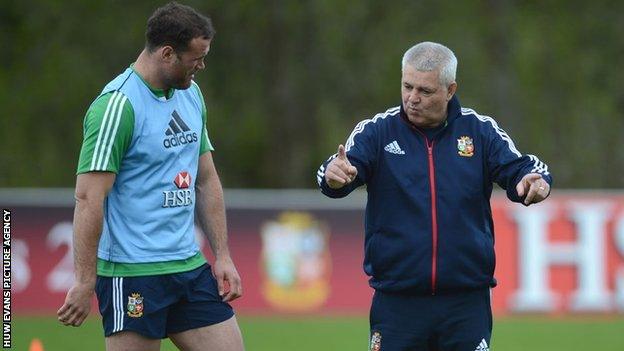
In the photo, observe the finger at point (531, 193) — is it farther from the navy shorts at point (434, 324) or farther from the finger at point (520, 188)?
the navy shorts at point (434, 324)

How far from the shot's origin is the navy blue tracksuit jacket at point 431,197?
5.51 meters

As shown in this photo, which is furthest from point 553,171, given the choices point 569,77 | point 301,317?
point 301,317

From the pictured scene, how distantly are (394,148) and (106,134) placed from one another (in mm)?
1277

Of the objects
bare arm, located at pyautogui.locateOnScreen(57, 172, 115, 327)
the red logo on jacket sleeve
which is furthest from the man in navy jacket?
bare arm, located at pyautogui.locateOnScreen(57, 172, 115, 327)

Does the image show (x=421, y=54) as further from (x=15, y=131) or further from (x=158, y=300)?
(x=15, y=131)

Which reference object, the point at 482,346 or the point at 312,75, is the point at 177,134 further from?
the point at 312,75

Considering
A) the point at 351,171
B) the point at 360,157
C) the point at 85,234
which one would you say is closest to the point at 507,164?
the point at 360,157

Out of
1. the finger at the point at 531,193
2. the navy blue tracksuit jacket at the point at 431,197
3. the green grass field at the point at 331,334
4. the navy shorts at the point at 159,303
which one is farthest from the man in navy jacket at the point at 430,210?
the green grass field at the point at 331,334

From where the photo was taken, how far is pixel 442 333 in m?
5.53

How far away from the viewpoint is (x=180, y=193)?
558cm

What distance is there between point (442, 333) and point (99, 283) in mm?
1548

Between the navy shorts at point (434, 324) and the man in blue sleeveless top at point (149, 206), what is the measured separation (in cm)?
70

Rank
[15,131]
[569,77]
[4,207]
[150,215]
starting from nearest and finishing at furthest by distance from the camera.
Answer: [150,215] < [4,207] < [15,131] < [569,77]

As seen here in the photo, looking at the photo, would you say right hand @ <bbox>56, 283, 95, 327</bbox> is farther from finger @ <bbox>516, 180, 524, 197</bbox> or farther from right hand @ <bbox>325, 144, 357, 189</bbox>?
finger @ <bbox>516, 180, 524, 197</bbox>
